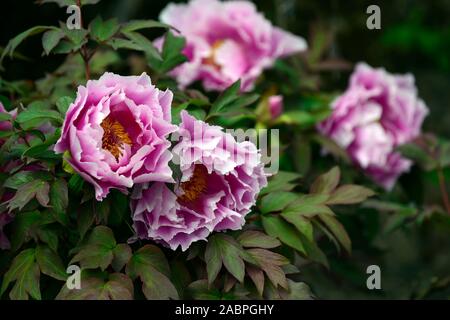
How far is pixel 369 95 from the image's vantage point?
1819mm

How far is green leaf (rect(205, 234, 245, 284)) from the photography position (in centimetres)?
108

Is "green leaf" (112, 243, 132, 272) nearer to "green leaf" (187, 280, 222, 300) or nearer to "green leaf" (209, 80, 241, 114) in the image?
"green leaf" (187, 280, 222, 300)

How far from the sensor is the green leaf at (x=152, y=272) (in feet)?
3.39

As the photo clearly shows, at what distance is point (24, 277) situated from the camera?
3.51 ft

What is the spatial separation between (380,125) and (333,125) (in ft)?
0.43

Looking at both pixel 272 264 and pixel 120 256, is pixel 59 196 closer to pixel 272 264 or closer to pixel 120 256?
pixel 120 256

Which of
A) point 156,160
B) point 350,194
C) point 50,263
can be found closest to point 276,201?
point 350,194

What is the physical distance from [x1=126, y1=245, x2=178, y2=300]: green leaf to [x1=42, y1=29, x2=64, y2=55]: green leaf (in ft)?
1.16

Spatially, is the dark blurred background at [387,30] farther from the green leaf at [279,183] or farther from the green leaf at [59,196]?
the green leaf at [59,196]

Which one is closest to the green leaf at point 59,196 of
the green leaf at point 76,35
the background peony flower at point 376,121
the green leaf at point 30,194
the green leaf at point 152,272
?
the green leaf at point 30,194

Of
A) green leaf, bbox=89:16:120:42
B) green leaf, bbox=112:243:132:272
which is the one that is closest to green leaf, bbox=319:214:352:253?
green leaf, bbox=112:243:132:272

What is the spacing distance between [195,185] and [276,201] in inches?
7.2
